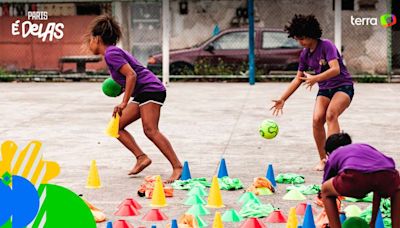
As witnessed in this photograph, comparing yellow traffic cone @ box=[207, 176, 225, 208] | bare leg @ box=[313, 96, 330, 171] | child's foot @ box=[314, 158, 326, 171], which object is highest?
bare leg @ box=[313, 96, 330, 171]

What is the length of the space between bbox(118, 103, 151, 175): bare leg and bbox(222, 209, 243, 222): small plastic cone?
213 centimetres

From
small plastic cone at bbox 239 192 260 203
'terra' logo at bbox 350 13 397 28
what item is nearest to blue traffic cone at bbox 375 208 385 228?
small plastic cone at bbox 239 192 260 203

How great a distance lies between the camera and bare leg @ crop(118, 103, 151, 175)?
8719 millimetres

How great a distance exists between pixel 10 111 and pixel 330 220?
1015cm

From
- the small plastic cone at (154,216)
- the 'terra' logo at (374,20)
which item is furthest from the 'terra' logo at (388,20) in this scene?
the small plastic cone at (154,216)

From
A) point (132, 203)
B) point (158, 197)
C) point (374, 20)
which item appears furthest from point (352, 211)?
point (374, 20)

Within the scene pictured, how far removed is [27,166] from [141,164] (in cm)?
365

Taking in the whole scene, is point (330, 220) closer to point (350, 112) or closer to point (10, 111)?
point (350, 112)

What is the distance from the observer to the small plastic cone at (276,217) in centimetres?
→ 679

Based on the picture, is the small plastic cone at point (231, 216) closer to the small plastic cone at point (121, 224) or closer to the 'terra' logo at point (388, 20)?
the small plastic cone at point (121, 224)

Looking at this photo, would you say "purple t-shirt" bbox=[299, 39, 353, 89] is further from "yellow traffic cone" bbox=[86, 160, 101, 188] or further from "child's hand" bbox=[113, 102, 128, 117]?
"yellow traffic cone" bbox=[86, 160, 101, 188]

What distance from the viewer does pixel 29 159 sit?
5348mm

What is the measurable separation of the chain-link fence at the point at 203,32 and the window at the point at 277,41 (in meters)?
0.36

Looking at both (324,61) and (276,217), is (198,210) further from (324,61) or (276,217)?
(324,61)
